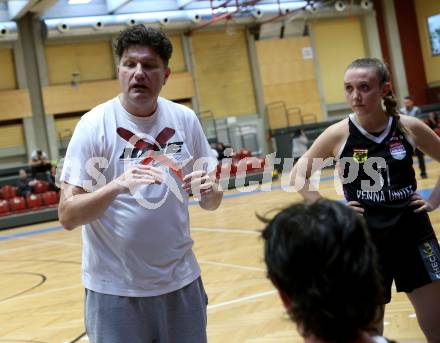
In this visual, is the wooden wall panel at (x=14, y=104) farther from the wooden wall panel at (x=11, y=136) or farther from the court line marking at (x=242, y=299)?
the court line marking at (x=242, y=299)

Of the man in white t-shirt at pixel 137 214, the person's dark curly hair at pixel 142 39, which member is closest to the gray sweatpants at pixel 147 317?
the man in white t-shirt at pixel 137 214

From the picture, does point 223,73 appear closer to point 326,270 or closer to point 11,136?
point 11,136

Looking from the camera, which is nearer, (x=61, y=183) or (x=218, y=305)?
(x=61, y=183)

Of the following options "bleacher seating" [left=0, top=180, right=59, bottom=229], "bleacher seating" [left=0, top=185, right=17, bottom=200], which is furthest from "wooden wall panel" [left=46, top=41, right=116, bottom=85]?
"bleacher seating" [left=0, top=180, right=59, bottom=229]

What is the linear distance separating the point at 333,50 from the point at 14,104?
43.3 ft

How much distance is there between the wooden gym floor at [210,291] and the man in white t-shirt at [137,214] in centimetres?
47

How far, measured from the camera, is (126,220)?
8.23 ft

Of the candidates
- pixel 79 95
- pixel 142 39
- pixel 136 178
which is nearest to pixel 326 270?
pixel 136 178

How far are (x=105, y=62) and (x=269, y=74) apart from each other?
262 inches

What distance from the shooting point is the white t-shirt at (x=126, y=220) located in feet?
8.20

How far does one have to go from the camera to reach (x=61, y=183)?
8.32 ft

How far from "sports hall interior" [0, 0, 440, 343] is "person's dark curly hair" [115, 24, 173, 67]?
213 inches

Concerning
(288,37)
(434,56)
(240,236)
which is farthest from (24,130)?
(434,56)

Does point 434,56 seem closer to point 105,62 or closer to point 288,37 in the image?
point 288,37
